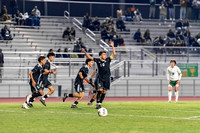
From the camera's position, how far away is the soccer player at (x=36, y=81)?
63.0 feet

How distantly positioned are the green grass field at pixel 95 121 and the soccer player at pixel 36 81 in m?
0.97

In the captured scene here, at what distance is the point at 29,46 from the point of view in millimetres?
35156

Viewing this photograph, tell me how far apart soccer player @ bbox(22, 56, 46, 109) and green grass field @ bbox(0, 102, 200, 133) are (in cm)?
97

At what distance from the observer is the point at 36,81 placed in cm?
1958

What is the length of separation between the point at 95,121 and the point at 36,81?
206 inches

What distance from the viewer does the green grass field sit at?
1300 cm

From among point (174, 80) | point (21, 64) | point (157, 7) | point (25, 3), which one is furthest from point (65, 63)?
point (157, 7)

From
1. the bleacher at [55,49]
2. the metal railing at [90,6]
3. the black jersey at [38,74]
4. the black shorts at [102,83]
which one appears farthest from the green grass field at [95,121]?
the metal railing at [90,6]

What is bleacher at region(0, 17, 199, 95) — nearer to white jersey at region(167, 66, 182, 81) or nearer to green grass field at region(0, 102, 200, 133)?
white jersey at region(167, 66, 182, 81)

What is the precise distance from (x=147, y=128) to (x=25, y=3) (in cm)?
2806

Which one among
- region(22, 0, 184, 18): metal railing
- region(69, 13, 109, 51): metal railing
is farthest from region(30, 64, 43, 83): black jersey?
region(22, 0, 184, 18): metal railing

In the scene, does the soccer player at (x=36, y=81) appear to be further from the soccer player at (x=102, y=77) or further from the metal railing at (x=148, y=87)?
the metal railing at (x=148, y=87)

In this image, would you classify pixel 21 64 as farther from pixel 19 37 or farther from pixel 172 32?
pixel 172 32

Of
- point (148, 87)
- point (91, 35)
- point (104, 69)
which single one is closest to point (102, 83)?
point (104, 69)
